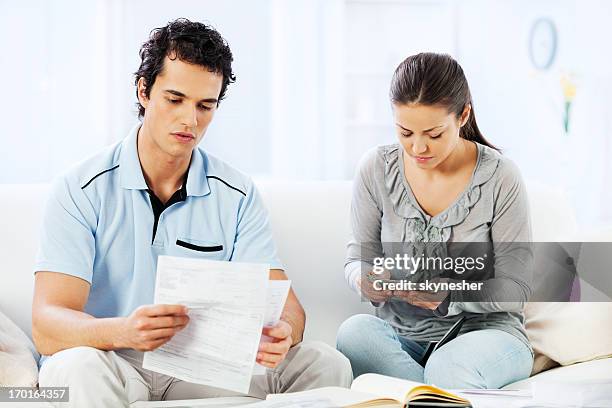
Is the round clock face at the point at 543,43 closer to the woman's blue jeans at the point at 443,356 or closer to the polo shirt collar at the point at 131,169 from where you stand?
the woman's blue jeans at the point at 443,356

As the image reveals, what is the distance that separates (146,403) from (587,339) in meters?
1.07

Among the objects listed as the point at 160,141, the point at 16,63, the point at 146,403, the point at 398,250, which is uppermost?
the point at 16,63

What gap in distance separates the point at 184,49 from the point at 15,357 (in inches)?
31.4

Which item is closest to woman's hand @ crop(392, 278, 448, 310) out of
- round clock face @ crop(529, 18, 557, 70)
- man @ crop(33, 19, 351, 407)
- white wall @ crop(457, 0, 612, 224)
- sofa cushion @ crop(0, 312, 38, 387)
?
man @ crop(33, 19, 351, 407)

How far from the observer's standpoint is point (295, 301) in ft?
6.10

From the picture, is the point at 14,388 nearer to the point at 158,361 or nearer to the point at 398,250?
the point at 158,361

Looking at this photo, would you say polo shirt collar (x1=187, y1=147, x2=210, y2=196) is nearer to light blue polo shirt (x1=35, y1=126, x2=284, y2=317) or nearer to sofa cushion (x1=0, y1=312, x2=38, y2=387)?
light blue polo shirt (x1=35, y1=126, x2=284, y2=317)

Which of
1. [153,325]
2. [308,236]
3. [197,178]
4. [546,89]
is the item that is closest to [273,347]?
[153,325]

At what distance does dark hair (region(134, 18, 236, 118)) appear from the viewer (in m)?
1.87

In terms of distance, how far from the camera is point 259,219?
6.34ft

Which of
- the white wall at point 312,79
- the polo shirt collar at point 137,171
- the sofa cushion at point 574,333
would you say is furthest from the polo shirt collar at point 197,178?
the white wall at point 312,79

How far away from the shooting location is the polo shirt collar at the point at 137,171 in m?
1.86

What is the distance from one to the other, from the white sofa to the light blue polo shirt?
0.24 m

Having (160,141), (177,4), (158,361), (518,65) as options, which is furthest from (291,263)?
(518,65)
